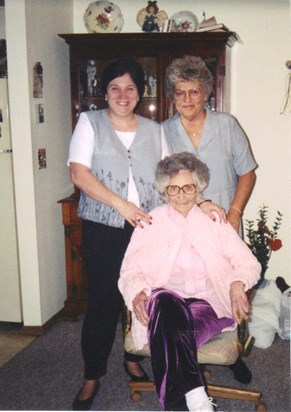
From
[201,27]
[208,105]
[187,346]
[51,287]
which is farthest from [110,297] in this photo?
[201,27]

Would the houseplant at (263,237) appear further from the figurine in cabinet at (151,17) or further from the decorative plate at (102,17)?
the decorative plate at (102,17)

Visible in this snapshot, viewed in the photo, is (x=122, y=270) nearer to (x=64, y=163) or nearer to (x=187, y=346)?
(x=187, y=346)

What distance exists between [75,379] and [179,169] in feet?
3.99

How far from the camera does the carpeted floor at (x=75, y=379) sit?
2.04 m

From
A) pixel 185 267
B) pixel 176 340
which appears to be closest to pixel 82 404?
pixel 176 340

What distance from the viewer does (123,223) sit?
1.90 m

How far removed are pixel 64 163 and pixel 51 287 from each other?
34.4 inches

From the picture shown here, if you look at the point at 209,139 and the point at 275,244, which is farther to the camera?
the point at 275,244

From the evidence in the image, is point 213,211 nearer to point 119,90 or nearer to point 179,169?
point 179,169

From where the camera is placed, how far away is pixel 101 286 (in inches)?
76.2

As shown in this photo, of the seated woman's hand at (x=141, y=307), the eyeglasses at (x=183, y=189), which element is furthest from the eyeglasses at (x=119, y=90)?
the seated woman's hand at (x=141, y=307)

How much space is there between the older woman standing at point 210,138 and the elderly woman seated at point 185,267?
0.73ft

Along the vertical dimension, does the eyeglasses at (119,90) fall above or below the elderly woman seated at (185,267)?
above

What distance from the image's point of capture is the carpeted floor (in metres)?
2.04
